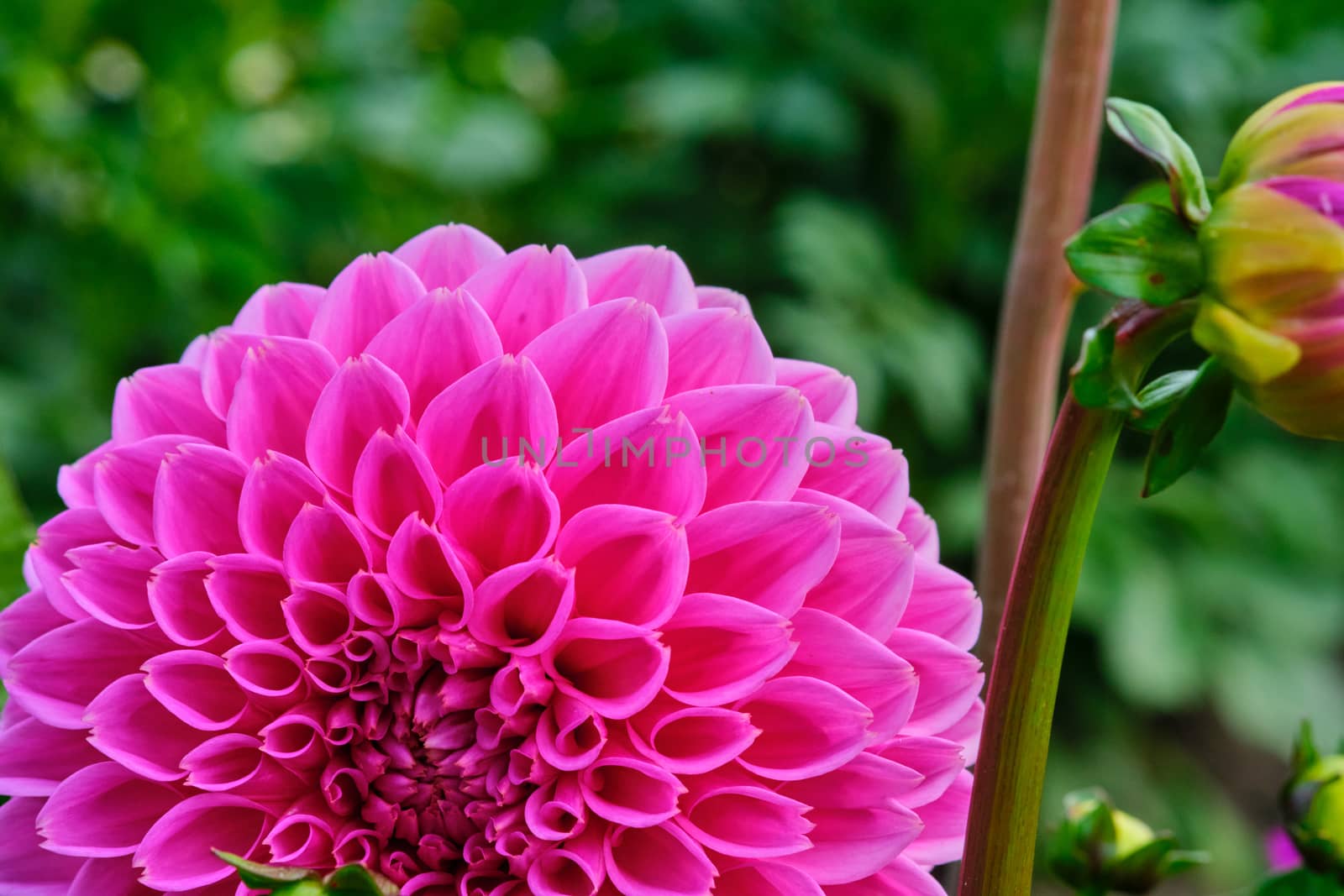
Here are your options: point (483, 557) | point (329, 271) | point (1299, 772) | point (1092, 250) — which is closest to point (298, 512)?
point (483, 557)

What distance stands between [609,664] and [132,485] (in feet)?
0.35

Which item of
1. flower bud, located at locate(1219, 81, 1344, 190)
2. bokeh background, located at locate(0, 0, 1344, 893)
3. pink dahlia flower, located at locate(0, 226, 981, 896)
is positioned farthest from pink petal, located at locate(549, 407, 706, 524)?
bokeh background, located at locate(0, 0, 1344, 893)

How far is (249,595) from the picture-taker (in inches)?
9.6

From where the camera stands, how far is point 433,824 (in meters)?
0.24

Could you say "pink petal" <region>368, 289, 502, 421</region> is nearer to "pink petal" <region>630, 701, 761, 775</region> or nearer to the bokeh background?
"pink petal" <region>630, 701, 761, 775</region>

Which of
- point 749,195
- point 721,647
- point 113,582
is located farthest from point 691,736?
point 749,195

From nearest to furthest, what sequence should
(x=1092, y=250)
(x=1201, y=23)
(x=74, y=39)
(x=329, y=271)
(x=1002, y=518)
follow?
(x=1092, y=250), (x=1002, y=518), (x=74, y=39), (x=1201, y=23), (x=329, y=271)

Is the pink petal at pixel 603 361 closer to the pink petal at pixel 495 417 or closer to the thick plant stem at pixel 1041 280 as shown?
the pink petal at pixel 495 417

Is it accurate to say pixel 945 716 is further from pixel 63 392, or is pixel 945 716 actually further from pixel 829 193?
pixel 829 193

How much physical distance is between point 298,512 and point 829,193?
5.60 feet

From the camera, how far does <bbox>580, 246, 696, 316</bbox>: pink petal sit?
0.26 m

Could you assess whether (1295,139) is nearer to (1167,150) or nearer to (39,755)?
(1167,150)

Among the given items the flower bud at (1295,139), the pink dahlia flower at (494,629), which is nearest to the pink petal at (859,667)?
the pink dahlia flower at (494,629)

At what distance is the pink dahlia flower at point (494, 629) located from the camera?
0.75ft
